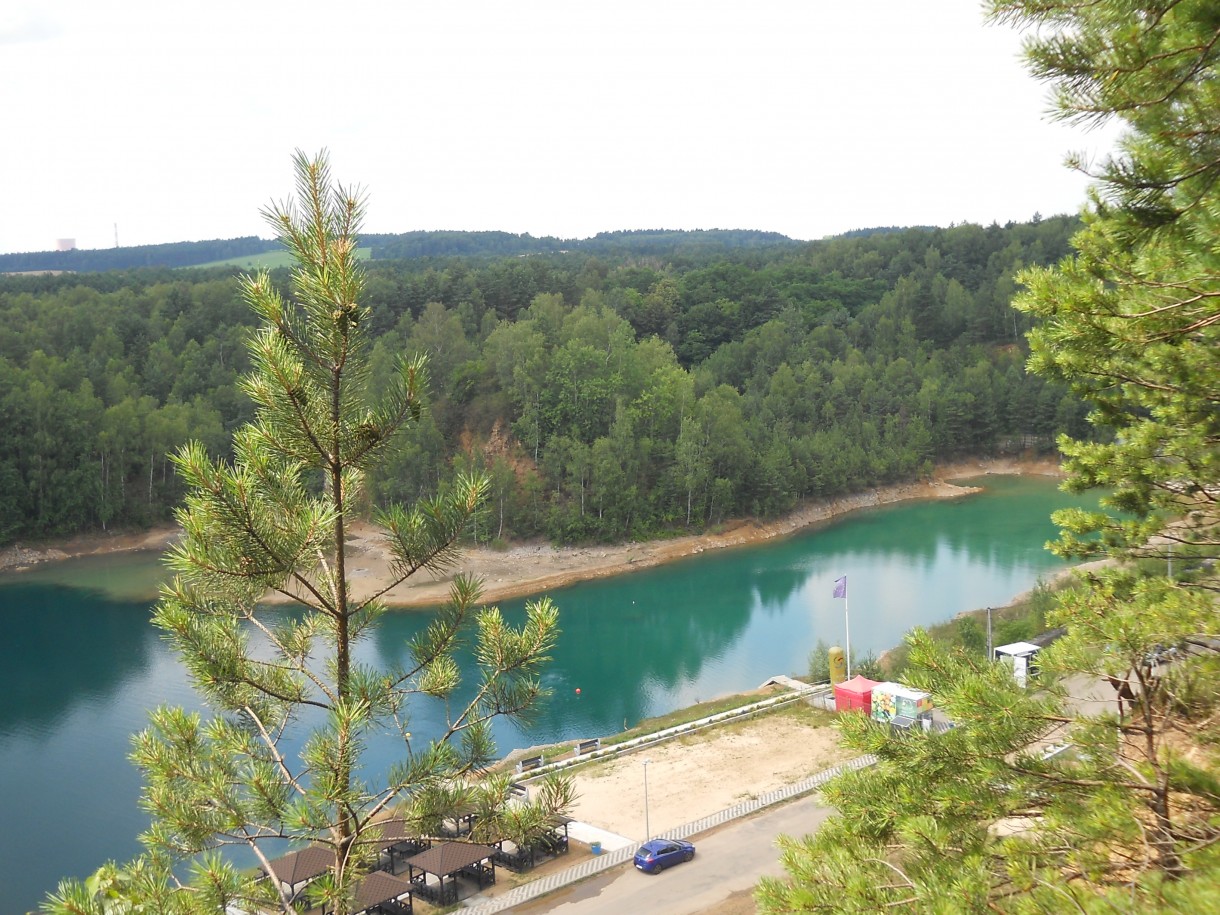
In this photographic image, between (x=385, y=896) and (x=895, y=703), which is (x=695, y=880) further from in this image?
(x=895, y=703)

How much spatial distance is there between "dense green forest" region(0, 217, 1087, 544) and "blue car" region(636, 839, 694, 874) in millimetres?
16550

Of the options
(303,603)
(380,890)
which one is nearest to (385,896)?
(380,890)

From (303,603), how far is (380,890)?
8.71 m

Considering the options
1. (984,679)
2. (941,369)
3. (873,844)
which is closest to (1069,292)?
(984,679)

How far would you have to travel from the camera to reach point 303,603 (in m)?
3.74

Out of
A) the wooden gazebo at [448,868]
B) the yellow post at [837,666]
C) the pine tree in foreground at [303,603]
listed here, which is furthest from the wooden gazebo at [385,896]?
the yellow post at [837,666]

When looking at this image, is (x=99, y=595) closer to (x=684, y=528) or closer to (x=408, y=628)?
(x=408, y=628)

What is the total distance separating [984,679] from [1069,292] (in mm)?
1859

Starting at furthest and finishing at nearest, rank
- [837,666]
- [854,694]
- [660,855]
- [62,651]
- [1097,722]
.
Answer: [62,651]
[837,666]
[854,694]
[660,855]
[1097,722]

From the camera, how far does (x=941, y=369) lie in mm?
47031

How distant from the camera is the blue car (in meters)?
12.0

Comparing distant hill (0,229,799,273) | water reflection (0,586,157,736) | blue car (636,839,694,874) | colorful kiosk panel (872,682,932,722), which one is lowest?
water reflection (0,586,157,736)

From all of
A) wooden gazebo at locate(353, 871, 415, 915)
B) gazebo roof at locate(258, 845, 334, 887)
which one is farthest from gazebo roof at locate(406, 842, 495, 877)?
gazebo roof at locate(258, 845, 334, 887)

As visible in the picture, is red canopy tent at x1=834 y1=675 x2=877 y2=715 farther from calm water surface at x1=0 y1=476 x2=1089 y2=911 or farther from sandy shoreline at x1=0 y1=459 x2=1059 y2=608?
sandy shoreline at x1=0 y1=459 x2=1059 y2=608
